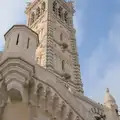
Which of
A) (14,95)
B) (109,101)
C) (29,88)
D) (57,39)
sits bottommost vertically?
(14,95)

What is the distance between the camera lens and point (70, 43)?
1347 inches

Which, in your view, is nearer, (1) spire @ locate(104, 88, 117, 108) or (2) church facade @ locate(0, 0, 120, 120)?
(2) church facade @ locate(0, 0, 120, 120)

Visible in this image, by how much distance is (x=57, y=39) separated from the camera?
1277 inches

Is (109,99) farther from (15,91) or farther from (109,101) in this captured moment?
(15,91)

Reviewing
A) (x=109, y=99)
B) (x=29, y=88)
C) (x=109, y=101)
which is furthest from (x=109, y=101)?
(x=29, y=88)

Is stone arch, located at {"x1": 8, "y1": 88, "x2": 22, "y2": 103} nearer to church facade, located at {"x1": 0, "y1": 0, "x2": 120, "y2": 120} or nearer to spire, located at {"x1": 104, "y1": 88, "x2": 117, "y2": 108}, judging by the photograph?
church facade, located at {"x1": 0, "y1": 0, "x2": 120, "y2": 120}

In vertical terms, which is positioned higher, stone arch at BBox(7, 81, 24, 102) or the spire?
the spire

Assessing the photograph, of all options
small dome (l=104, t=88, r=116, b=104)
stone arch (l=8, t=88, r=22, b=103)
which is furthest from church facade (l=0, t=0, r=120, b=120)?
small dome (l=104, t=88, r=116, b=104)

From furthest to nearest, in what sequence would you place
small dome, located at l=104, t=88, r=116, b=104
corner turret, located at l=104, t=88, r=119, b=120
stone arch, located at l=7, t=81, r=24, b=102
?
1. small dome, located at l=104, t=88, r=116, b=104
2. corner turret, located at l=104, t=88, r=119, b=120
3. stone arch, located at l=7, t=81, r=24, b=102

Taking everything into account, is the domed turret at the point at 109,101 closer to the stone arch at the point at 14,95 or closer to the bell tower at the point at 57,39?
the bell tower at the point at 57,39

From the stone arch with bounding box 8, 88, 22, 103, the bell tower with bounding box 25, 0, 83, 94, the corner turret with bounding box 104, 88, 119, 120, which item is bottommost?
the stone arch with bounding box 8, 88, 22, 103

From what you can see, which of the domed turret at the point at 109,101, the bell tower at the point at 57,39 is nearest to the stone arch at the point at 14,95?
the domed turret at the point at 109,101

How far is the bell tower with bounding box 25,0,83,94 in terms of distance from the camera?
94.2 feet

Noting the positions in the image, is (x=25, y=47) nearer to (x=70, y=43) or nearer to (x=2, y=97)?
(x=2, y=97)
